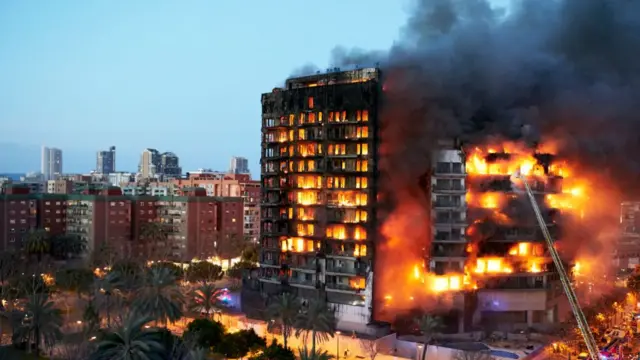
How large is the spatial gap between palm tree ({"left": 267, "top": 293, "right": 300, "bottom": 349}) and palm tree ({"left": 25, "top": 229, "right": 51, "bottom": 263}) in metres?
61.1

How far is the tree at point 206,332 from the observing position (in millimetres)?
52281

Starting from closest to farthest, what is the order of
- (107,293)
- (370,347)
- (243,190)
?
(370,347) < (107,293) < (243,190)

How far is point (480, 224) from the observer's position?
206 ft

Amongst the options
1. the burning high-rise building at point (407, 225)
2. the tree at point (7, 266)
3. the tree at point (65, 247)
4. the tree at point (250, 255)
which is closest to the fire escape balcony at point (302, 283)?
the burning high-rise building at point (407, 225)

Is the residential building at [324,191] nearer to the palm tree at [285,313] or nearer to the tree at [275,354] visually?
the palm tree at [285,313]

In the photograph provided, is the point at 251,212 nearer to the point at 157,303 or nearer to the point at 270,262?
the point at 270,262

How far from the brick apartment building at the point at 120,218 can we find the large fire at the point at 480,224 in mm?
53995

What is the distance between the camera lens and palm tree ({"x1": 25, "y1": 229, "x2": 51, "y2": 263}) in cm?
10212

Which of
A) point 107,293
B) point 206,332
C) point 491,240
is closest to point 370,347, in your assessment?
point 206,332

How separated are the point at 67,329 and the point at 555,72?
5164 centimetres

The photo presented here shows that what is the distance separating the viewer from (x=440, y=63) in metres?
65.8

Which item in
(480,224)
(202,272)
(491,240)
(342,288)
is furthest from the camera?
(202,272)

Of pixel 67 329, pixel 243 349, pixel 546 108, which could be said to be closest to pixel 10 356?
pixel 67 329

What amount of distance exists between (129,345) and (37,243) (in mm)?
72260
